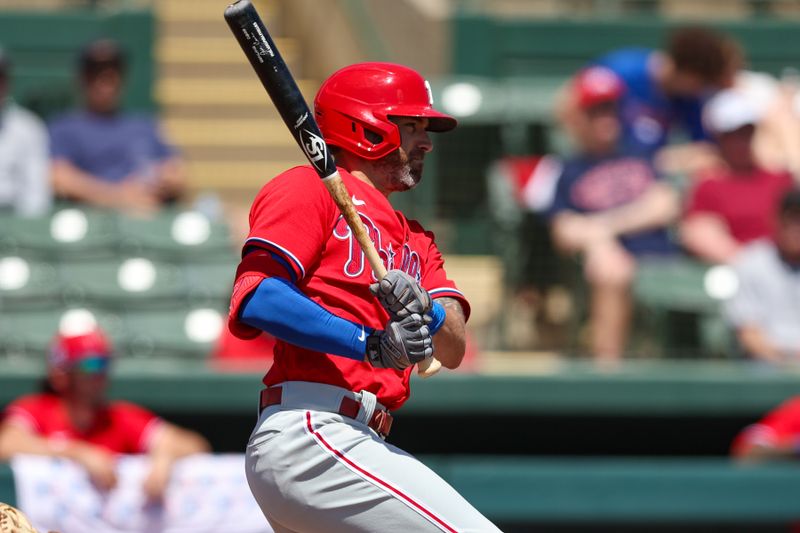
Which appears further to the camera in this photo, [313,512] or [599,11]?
[599,11]

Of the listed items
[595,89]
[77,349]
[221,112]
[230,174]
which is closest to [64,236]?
[77,349]

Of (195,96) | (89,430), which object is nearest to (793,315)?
(89,430)

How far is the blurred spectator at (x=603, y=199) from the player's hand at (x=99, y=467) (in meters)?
2.46

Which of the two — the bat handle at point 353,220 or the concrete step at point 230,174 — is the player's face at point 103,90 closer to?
the concrete step at point 230,174

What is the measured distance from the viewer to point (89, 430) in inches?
235

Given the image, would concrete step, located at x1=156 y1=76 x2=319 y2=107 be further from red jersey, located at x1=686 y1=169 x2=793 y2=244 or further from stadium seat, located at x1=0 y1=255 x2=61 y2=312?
red jersey, located at x1=686 y1=169 x2=793 y2=244

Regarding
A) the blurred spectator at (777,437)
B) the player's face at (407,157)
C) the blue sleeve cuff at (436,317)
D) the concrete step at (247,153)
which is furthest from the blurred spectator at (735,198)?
the blue sleeve cuff at (436,317)

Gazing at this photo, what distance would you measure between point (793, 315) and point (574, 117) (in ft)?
5.10

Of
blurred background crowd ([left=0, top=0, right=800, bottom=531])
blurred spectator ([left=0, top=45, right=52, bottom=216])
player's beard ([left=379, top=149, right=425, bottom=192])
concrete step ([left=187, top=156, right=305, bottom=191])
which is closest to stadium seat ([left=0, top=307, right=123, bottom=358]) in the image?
blurred background crowd ([left=0, top=0, right=800, bottom=531])

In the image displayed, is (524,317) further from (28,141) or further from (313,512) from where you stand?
(313,512)

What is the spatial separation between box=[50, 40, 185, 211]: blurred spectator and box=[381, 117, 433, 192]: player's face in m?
4.70

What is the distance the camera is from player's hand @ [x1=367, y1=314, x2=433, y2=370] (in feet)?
9.89

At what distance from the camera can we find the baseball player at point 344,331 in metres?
3.04

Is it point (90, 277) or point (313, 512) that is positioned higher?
point (90, 277)
